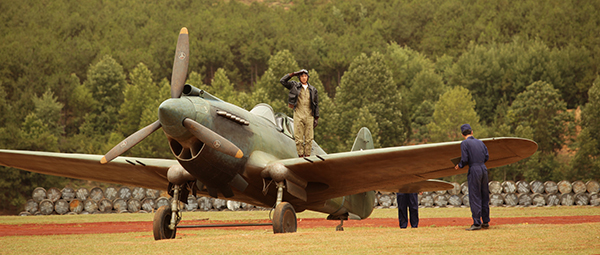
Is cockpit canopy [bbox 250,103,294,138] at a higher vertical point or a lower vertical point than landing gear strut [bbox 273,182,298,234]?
higher

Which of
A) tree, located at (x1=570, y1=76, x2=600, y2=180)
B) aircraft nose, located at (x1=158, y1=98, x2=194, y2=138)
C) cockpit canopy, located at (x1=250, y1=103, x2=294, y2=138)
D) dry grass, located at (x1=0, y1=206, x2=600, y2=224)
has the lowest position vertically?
dry grass, located at (x1=0, y1=206, x2=600, y2=224)

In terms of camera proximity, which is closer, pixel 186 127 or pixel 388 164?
pixel 186 127

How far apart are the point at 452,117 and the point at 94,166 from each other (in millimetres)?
58078

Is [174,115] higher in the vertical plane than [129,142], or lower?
higher

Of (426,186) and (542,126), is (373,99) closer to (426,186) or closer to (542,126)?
(542,126)

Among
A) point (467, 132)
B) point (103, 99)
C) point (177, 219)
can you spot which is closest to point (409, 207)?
point (467, 132)

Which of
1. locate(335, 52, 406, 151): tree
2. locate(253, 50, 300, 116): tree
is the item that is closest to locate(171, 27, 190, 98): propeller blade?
locate(253, 50, 300, 116): tree

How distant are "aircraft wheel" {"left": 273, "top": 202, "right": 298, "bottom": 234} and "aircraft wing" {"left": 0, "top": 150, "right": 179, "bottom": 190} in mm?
3377

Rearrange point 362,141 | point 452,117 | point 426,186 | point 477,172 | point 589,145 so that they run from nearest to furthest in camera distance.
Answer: point 477,172, point 426,186, point 362,141, point 589,145, point 452,117

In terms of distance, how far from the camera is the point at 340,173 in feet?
37.3

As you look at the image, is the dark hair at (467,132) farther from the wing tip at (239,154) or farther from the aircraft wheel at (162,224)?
the aircraft wheel at (162,224)

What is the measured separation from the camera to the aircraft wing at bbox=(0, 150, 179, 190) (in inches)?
481

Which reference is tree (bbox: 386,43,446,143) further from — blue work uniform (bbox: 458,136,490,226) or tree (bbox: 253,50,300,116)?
blue work uniform (bbox: 458,136,490,226)

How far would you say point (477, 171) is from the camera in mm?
9148
